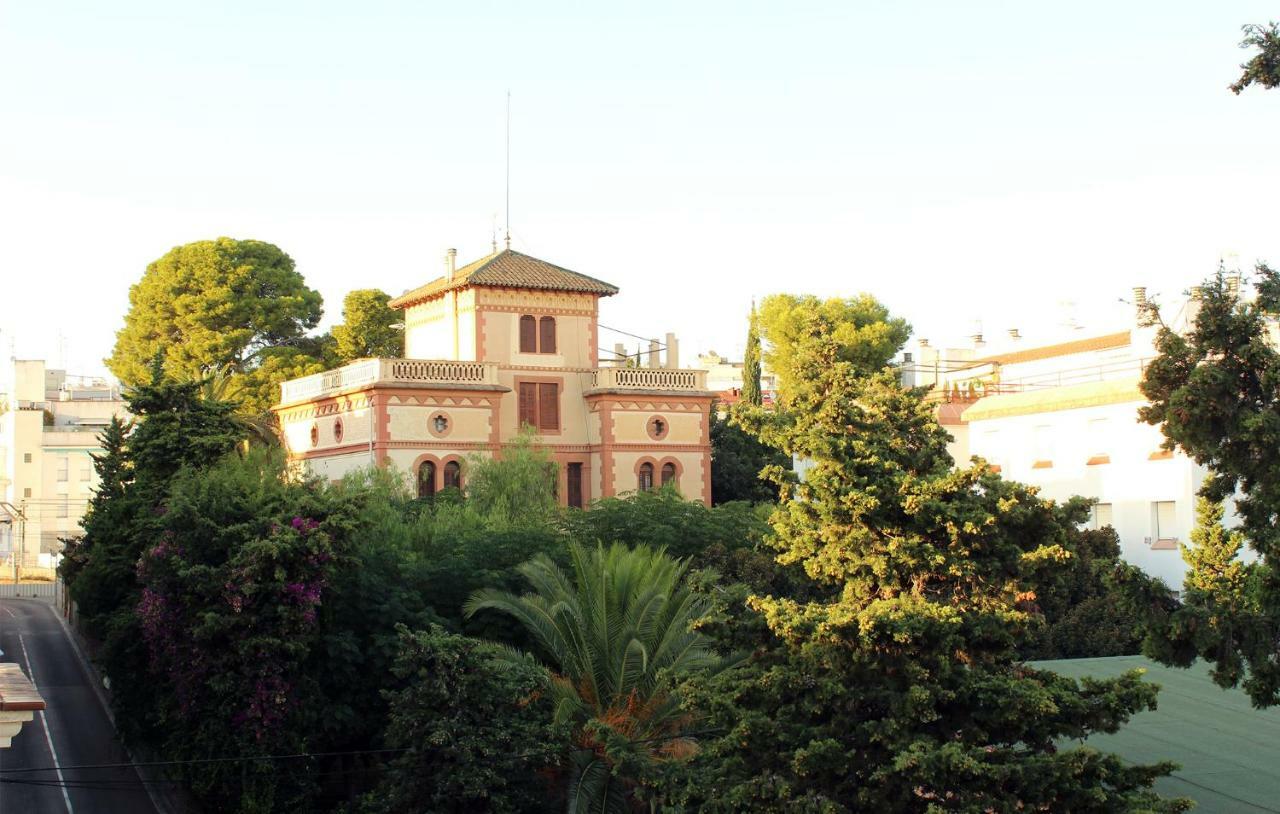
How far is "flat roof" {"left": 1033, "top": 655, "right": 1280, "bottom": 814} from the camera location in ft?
55.5

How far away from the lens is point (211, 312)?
56.4 m

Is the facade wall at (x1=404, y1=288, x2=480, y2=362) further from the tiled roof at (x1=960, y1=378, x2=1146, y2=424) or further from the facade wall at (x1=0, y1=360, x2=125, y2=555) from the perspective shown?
the facade wall at (x1=0, y1=360, x2=125, y2=555)

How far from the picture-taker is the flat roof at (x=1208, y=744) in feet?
55.5

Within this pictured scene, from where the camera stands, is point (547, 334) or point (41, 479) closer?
point (547, 334)

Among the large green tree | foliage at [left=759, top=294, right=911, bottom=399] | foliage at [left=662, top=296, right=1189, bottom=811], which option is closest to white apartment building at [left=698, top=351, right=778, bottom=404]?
foliage at [left=759, top=294, right=911, bottom=399]

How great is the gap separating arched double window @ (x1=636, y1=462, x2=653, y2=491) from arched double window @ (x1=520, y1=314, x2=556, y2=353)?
4724 mm

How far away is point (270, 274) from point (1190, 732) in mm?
45363

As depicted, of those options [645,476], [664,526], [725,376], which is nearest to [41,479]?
[725,376]

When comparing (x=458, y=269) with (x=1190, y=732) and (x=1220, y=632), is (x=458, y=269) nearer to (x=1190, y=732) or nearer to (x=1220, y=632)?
(x=1190, y=732)

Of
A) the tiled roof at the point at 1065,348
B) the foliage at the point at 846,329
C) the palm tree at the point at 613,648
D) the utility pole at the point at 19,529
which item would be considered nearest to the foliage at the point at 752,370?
the foliage at the point at 846,329

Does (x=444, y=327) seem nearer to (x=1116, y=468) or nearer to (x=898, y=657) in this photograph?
(x=1116, y=468)

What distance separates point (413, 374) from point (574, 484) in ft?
21.5

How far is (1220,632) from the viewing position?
13.2 metres

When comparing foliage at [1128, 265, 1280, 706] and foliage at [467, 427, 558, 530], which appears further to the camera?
foliage at [467, 427, 558, 530]
